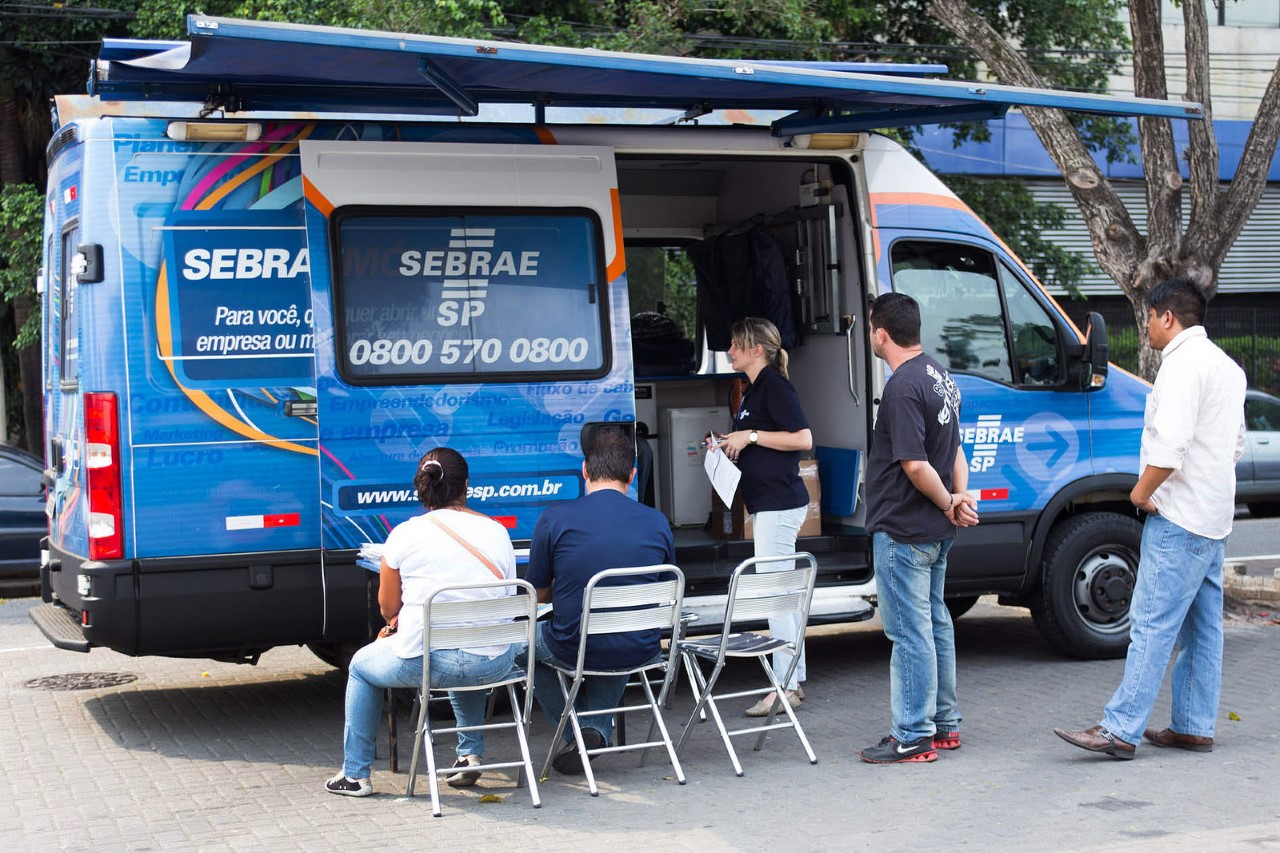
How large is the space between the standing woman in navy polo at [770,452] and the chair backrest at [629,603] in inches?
53.0

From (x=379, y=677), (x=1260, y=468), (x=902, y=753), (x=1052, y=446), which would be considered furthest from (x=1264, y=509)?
(x=379, y=677)

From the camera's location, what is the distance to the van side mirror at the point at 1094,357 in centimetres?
779

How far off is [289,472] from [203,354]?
64 cm

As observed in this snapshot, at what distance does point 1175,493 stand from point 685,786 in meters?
2.32

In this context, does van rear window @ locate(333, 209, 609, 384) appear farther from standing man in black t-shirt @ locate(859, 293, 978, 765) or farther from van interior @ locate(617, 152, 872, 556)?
standing man in black t-shirt @ locate(859, 293, 978, 765)

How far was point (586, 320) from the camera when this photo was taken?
23.3ft

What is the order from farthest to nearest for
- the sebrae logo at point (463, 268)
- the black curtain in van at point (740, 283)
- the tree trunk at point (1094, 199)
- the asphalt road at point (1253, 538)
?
the asphalt road at point (1253, 538), the tree trunk at point (1094, 199), the black curtain in van at point (740, 283), the sebrae logo at point (463, 268)

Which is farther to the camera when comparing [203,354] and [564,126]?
[564,126]

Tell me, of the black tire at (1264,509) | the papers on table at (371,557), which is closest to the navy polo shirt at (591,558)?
the papers on table at (371,557)

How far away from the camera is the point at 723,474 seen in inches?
292

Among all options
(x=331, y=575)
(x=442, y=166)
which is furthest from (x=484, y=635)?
(x=442, y=166)

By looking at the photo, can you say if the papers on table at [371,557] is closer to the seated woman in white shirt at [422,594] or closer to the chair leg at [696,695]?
the seated woman in white shirt at [422,594]

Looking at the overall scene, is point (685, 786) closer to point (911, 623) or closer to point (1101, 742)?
point (911, 623)

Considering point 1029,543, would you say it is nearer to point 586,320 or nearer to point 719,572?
point 719,572
